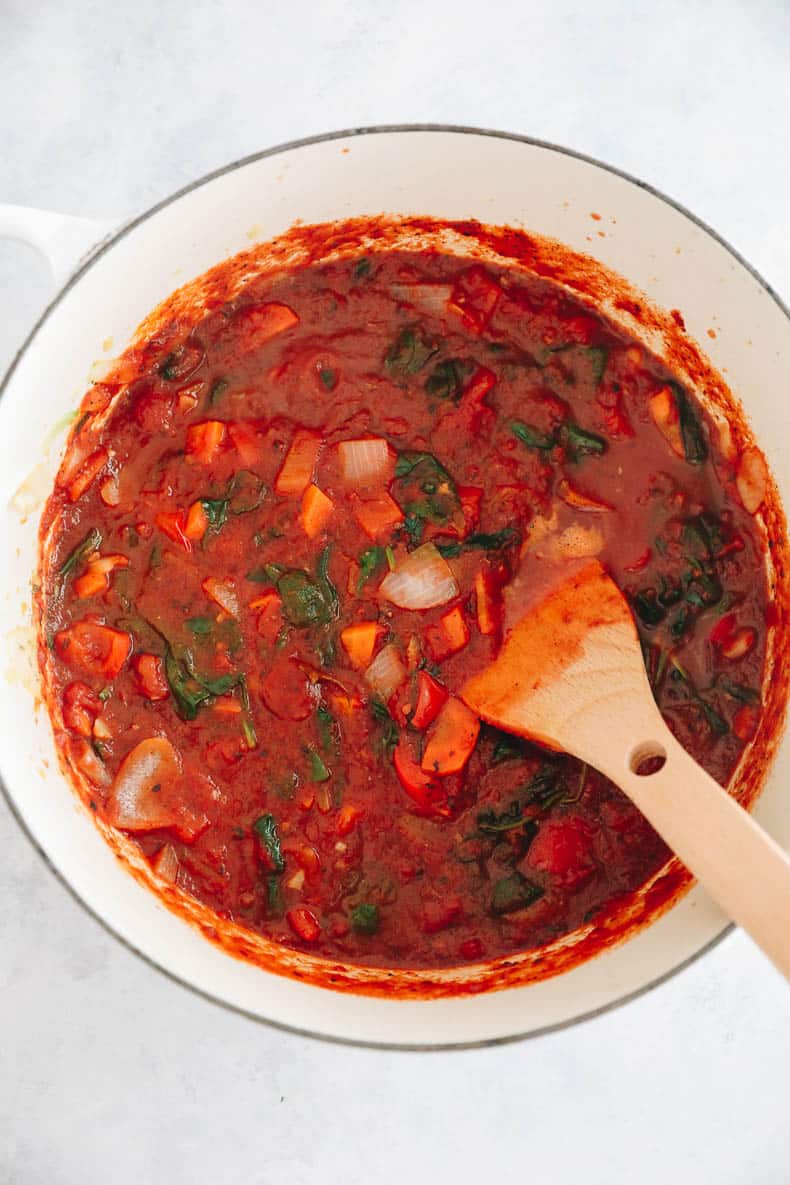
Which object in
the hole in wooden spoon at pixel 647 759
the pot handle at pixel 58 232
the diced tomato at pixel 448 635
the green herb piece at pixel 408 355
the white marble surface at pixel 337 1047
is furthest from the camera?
the white marble surface at pixel 337 1047

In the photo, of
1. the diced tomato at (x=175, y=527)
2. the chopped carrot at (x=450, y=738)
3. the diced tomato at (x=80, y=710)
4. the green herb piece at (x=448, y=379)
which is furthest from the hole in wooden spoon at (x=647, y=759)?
the diced tomato at (x=80, y=710)

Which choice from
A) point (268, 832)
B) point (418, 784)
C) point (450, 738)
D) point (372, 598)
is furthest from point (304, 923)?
point (372, 598)

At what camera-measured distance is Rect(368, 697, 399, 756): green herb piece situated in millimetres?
3000

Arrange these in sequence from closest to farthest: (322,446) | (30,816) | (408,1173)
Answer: (30,816) → (322,446) → (408,1173)

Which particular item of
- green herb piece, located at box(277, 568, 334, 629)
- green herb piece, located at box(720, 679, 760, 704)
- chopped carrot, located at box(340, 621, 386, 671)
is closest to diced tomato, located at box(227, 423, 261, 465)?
green herb piece, located at box(277, 568, 334, 629)

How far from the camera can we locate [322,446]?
3023mm

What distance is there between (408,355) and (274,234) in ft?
1.71

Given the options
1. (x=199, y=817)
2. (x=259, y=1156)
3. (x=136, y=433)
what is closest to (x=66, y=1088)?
(x=259, y=1156)

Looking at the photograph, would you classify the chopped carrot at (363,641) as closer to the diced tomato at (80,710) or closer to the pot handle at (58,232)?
the diced tomato at (80,710)

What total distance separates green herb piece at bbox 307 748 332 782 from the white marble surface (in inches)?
31.7

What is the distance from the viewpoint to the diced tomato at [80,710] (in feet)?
10.1

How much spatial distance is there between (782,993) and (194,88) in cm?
338

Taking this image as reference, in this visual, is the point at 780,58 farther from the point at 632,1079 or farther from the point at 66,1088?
the point at 66,1088

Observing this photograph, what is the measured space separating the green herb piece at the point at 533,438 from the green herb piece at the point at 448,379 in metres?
0.21
